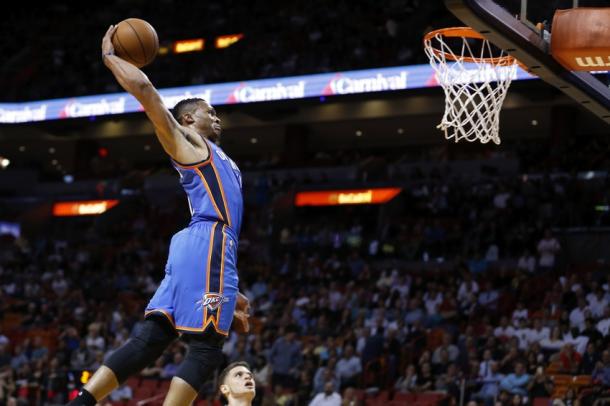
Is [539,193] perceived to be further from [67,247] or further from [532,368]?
[67,247]

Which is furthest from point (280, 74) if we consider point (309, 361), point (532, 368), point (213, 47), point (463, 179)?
point (532, 368)

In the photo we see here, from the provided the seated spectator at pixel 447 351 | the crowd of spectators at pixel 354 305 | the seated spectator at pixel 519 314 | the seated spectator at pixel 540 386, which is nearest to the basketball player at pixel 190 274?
the crowd of spectators at pixel 354 305

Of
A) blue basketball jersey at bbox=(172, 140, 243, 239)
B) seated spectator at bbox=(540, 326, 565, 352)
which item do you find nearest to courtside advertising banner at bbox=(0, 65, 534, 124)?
seated spectator at bbox=(540, 326, 565, 352)

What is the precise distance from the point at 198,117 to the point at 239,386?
1.51 m

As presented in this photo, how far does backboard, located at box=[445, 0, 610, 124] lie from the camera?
686 cm

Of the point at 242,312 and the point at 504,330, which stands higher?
the point at 242,312

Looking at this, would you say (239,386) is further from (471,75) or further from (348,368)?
(348,368)

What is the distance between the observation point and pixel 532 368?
42.2 feet

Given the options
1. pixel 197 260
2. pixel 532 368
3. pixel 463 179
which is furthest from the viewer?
pixel 463 179

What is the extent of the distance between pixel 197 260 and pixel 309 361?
10123mm

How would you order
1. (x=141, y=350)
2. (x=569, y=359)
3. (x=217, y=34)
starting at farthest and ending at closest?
(x=217, y=34) → (x=569, y=359) → (x=141, y=350)

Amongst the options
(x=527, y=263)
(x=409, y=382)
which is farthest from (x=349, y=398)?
(x=527, y=263)

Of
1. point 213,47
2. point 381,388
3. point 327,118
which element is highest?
point 213,47

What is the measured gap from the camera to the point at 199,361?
15.6 feet
